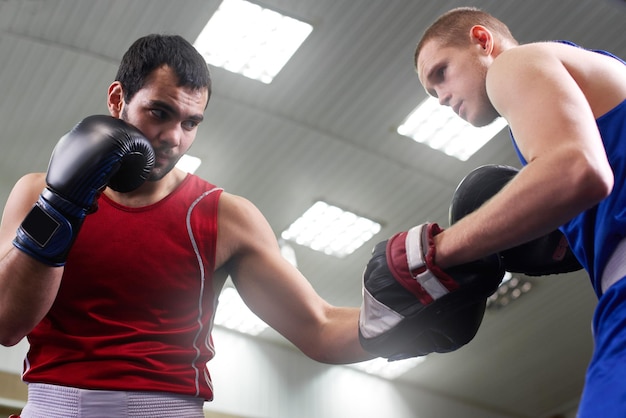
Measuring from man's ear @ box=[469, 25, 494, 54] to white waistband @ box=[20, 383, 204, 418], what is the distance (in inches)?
47.8

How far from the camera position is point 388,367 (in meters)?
9.96

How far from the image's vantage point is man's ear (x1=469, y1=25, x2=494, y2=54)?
226 centimetres

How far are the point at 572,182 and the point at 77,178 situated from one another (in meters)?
1.14

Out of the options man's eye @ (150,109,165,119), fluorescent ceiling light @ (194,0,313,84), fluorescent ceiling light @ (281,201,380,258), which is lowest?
fluorescent ceiling light @ (281,201,380,258)

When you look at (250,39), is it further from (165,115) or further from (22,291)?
(22,291)

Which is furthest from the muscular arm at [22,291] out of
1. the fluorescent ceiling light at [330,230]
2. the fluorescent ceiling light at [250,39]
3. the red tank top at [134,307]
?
the fluorescent ceiling light at [330,230]

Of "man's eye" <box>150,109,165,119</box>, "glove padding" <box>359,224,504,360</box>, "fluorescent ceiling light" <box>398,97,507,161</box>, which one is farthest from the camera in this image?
"fluorescent ceiling light" <box>398,97,507,161</box>

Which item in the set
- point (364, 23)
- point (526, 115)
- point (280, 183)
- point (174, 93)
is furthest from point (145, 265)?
point (280, 183)

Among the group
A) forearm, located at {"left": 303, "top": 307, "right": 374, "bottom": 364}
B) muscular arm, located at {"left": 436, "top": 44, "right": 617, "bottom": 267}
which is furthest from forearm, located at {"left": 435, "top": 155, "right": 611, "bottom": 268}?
forearm, located at {"left": 303, "top": 307, "right": 374, "bottom": 364}

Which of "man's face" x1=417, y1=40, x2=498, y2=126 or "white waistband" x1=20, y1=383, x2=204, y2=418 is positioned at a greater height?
"man's face" x1=417, y1=40, x2=498, y2=126

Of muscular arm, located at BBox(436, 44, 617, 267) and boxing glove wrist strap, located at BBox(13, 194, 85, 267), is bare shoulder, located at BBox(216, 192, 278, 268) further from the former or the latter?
muscular arm, located at BBox(436, 44, 617, 267)

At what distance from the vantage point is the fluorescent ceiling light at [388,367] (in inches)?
Answer: 385

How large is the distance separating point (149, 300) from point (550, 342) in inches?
328

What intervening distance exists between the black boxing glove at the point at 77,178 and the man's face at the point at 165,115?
14 centimetres
